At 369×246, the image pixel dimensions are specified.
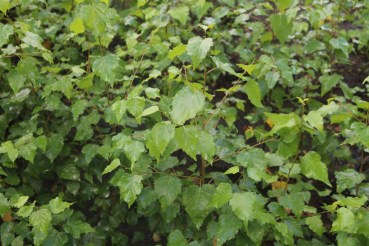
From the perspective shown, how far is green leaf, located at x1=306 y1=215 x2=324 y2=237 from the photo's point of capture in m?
2.49

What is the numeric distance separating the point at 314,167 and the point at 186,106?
2.67 feet

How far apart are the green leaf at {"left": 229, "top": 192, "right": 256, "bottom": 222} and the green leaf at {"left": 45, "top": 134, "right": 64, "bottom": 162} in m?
1.43

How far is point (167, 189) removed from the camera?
2002mm

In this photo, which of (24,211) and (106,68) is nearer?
(24,211)

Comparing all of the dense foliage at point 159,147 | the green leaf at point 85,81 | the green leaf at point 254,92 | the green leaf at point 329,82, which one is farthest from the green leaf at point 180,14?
the green leaf at point 329,82

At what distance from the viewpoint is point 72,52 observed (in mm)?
3316

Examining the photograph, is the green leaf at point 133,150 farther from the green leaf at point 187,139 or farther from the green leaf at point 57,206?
the green leaf at point 57,206

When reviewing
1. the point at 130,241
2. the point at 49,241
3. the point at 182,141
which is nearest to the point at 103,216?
the point at 130,241

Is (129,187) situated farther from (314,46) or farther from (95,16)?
(314,46)

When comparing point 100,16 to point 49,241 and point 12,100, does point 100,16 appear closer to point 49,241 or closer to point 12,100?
point 12,100

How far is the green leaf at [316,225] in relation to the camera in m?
2.49

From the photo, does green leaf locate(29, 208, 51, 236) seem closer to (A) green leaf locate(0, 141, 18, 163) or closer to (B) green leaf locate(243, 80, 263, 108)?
(A) green leaf locate(0, 141, 18, 163)

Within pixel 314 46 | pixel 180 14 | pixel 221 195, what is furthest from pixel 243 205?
pixel 314 46

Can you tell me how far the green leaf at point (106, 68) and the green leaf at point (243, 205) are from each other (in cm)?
105
